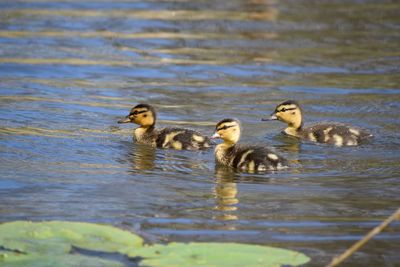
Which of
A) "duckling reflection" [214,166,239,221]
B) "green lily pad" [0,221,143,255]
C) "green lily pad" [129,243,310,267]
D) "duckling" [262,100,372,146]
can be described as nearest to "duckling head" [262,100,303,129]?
"duckling" [262,100,372,146]

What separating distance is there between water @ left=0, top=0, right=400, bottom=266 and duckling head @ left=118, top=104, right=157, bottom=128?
0.18m

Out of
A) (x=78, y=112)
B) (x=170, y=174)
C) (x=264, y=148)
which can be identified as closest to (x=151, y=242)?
(x=170, y=174)

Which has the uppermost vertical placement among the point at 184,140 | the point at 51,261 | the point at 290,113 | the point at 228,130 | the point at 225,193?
the point at 290,113

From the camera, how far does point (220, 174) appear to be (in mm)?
7527

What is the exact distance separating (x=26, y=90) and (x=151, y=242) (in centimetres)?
531

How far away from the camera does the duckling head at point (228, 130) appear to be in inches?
316

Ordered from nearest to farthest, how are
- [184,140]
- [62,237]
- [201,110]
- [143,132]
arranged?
[62,237] < [184,140] < [143,132] < [201,110]

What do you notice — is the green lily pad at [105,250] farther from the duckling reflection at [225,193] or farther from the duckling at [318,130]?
the duckling at [318,130]

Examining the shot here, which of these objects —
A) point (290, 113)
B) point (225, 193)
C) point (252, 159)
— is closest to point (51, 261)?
point (225, 193)

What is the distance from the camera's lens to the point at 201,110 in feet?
32.6

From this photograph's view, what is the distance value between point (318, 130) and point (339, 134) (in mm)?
273

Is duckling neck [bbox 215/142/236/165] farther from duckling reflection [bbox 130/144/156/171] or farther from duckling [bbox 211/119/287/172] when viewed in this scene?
duckling reflection [bbox 130/144/156/171]

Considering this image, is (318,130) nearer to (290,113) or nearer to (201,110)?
(290,113)

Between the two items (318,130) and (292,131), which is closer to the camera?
(318,130)
